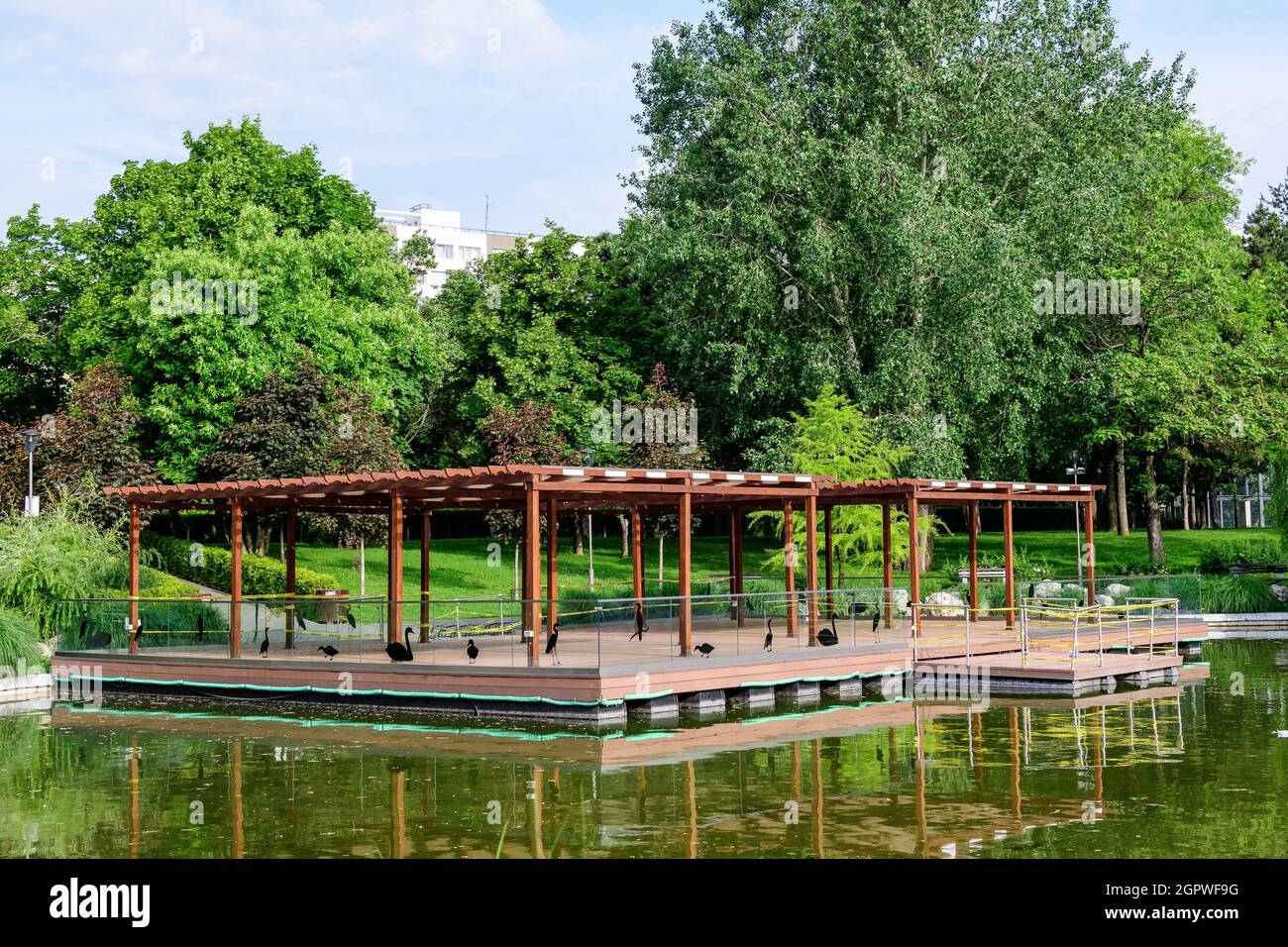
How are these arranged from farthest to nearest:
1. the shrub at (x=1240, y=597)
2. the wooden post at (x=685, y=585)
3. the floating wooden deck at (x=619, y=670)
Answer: the shrub at (x=1240, y=597) < the wooden post at (x=685, y=585) < the floating wooden deck at (x=619, y=670)

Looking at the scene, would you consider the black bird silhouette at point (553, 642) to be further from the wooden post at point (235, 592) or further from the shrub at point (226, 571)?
the shrub at point (226, 571)

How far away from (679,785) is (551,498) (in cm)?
1028

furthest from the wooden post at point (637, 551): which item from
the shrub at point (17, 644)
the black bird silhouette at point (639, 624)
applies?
the shrub at point (17, 644)

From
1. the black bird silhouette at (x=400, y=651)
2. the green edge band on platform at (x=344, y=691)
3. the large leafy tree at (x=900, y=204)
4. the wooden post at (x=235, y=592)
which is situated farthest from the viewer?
the large leafy tree at (x=900, y=204)

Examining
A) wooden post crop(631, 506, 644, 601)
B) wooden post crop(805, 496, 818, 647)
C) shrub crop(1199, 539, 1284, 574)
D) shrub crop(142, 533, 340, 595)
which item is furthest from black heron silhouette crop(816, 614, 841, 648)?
shrub crop(1199, 539, 1284, 574)

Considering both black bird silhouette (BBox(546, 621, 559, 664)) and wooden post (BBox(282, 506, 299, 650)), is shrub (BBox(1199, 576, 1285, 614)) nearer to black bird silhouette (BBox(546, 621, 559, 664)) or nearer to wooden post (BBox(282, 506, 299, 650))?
black bird silhouette (BBox(546, 621, 559, 664))

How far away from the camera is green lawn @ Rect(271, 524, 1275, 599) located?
44250mm

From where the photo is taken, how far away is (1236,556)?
4447cm

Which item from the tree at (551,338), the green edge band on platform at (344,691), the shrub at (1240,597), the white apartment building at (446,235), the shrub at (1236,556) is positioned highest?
the white apartment building at (446,235)

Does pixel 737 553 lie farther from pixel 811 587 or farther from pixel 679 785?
pixel 679 785

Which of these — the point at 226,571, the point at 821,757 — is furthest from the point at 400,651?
the point at 226,571

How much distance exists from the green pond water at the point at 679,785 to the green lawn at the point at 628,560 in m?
18.6

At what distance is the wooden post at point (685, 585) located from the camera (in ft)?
74.1
